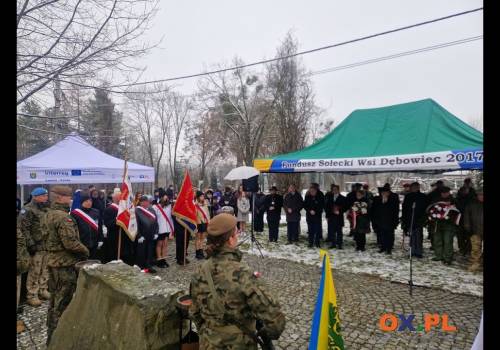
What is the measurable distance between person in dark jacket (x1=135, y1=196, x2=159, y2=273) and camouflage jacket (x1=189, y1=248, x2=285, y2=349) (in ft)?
17.1

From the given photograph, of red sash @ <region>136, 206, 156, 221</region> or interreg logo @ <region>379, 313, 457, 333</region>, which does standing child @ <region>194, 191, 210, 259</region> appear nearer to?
red sash @ <region>136, 206, 156, 221</region>

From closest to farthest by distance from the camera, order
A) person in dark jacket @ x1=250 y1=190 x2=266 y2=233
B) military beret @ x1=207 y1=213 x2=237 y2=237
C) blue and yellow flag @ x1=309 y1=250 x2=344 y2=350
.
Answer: military beret @ x1=207 y1=213 x2=237 y2=237 < blue and yellow flag @ x1=309 y1=250 x2=344 y2=350 < person in dark jacket @ x1=250 y1=190 x2=266 y2=233

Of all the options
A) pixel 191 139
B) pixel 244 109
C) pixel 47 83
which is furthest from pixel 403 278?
pixel 191 139

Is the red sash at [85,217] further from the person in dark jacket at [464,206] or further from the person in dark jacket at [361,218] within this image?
the person in dark jacket at [464,206]

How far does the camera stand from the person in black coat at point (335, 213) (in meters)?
9.45

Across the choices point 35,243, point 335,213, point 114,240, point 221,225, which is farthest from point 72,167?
point 221,225

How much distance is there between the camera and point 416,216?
8.12 meters

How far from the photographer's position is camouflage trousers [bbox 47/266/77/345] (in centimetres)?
388

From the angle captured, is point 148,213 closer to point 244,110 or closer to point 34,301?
point 34,301

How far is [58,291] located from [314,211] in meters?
7.42

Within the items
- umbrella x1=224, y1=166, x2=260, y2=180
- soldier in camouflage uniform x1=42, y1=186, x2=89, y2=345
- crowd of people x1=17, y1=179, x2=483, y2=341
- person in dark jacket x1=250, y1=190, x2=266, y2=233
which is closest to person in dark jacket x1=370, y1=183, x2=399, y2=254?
crowd of people x1=17, y1=179, x2=483, y2=341

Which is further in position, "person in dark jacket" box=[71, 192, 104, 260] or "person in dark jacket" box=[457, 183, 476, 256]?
"person in dark jacket" box=[457, 183, 476, 256]

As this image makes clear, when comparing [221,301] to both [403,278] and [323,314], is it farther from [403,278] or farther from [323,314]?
[403,278]

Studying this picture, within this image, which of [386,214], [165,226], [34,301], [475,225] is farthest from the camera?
[386,214]
